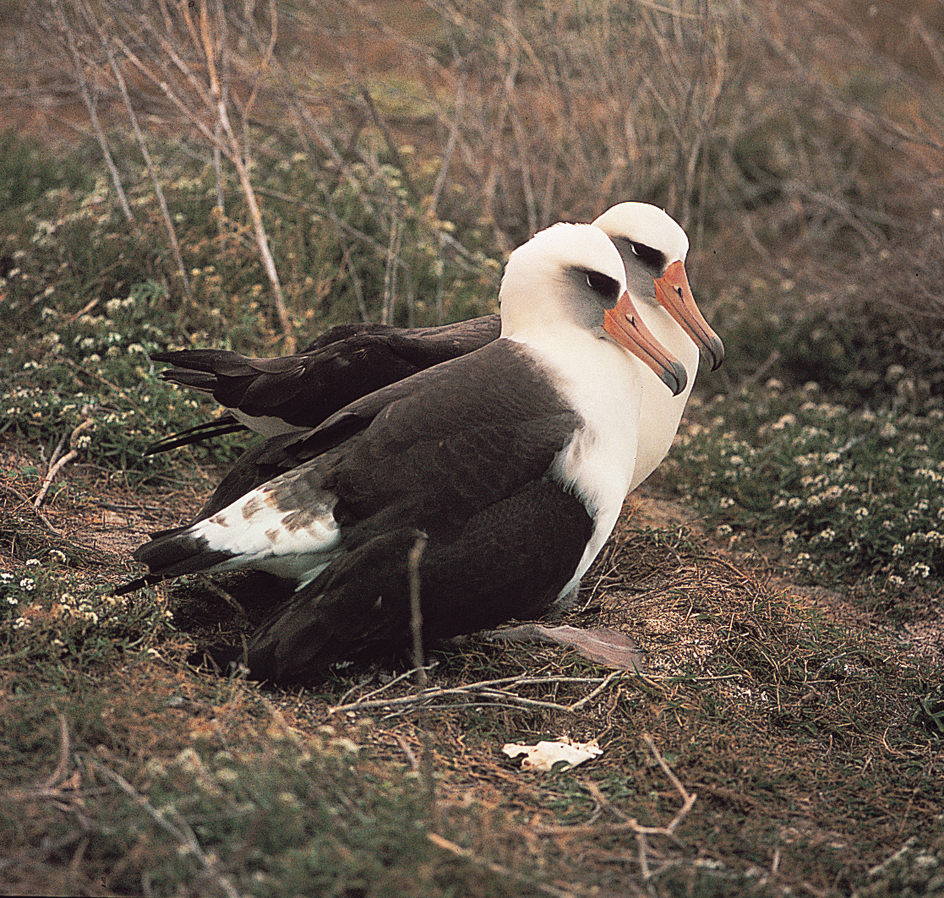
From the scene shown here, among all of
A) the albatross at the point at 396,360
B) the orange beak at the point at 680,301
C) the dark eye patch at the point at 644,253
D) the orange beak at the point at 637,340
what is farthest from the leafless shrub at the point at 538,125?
the orange beak at the point at 637,340

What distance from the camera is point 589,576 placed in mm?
4434

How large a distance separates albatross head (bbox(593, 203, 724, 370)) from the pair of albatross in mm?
496

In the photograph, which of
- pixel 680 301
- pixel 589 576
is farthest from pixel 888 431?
pixel 589 576

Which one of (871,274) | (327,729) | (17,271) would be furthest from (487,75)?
(327,729)

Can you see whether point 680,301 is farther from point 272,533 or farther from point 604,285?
point 272,533

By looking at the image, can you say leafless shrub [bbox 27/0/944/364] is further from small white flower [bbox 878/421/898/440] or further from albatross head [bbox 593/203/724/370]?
albatross head [bbox 593/203/724/370]

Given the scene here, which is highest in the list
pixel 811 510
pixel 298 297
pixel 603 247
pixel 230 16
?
pixel 230 16

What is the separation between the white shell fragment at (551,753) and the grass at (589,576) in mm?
53

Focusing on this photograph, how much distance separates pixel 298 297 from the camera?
20.4ft

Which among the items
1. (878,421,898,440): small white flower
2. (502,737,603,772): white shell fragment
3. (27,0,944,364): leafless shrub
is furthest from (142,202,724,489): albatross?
(878,421,898,440): small white flower

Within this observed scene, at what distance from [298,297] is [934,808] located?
165 inches

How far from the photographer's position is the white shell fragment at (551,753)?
3.24 m

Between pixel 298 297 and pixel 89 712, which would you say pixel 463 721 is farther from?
pixel 298 297

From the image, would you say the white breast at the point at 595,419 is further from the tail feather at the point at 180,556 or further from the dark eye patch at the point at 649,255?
the tail feather at the point at 180,556
